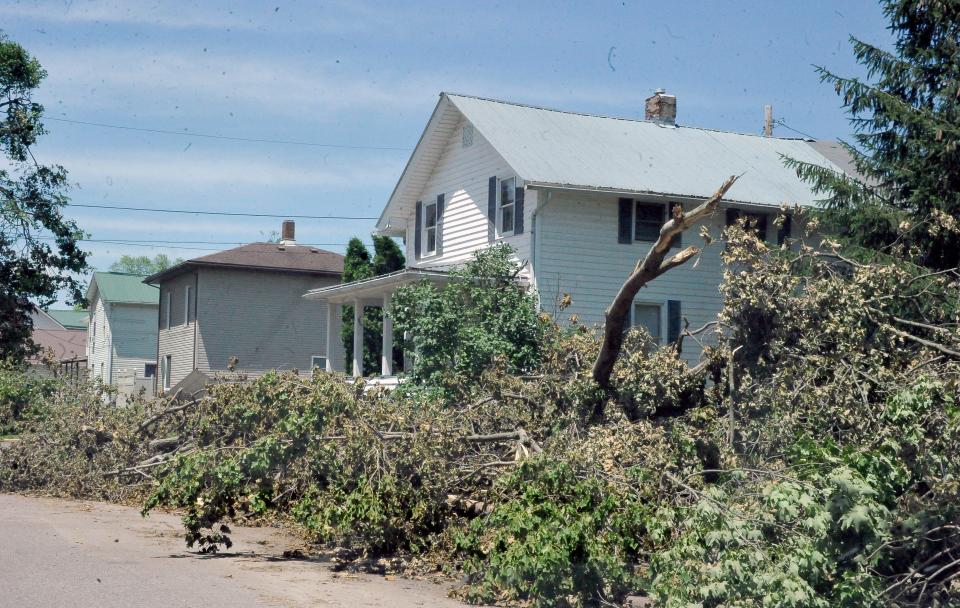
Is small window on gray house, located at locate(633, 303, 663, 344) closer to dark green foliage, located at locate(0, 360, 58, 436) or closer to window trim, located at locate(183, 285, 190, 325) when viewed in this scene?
dark green foliage, located at locate(0, 360, 58, 436)

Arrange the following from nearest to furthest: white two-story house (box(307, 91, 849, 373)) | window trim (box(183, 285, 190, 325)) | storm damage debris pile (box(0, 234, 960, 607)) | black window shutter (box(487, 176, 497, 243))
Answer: storm damage debris pile (box(0, 234, 960, 607))
white two-story house (box(307, 91, 849, 373))
black window shutter (box(487, 176, 497, 243))
window trim (box(183, 285, 190, 325))

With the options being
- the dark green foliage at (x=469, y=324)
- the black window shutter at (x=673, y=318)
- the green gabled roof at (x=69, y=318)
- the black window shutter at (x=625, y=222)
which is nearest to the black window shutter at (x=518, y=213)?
the black window shutter at (x=625, y=222)

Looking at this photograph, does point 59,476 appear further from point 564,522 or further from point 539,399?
point 564,522

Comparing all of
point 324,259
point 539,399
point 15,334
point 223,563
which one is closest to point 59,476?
point 223,563

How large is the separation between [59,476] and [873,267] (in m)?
11.5

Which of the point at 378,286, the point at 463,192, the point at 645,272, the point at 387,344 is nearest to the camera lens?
the point at 645,272

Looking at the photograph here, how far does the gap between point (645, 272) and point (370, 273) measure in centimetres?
1900

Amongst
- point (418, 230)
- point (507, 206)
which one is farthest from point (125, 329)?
point (507, 206)

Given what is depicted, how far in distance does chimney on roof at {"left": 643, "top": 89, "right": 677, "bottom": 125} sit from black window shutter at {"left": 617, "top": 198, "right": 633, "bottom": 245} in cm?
552

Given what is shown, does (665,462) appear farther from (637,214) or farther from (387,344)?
(387,344)

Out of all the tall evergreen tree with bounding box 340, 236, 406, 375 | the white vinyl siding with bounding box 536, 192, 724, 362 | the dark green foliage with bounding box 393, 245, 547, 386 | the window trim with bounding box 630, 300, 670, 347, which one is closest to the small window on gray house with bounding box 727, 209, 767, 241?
the white vinyl siding with bounding box 536, 192, 724, 362

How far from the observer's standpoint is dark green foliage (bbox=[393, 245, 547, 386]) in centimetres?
1712

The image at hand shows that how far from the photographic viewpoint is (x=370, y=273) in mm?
28688

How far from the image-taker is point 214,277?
35156 millimetres
